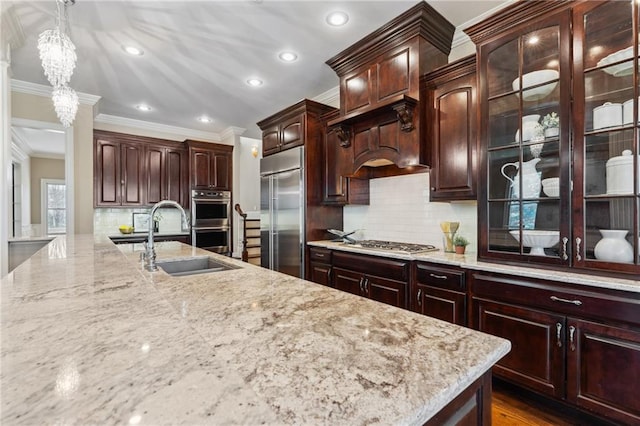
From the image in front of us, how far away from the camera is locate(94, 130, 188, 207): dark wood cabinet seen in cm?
470

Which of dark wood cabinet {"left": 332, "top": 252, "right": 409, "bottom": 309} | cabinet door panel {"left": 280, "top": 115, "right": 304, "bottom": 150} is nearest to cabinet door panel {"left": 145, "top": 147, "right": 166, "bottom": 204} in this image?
cabinet door panel {"left": 280, "top": 115, "right": 304, "bottom": 150}

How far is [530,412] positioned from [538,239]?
3.51ft

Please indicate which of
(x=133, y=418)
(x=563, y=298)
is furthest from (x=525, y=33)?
(x=133, y=418)

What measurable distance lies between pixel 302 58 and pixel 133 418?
3.39m

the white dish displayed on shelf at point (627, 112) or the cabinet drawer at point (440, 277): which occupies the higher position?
the white dish displayed on shelf at point (627, 112)

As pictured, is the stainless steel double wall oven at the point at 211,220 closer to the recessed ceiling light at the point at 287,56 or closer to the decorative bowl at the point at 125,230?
the decorative bowl at the point at 125,230

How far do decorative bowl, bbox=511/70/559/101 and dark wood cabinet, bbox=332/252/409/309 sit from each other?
4.78 feet

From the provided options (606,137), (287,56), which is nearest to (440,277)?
(606,137)

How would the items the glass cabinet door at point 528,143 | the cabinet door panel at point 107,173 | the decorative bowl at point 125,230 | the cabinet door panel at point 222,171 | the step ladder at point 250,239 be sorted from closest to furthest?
the glass cabinet door at point 528,143
the cabinet door panel at point 107,173
the decorative bowl at point 125,230
the cabinet door panel at point 222,171
the step ladder at point 250,239

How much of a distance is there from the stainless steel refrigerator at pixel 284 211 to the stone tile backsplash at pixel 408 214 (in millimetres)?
748

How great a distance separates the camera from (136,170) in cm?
498

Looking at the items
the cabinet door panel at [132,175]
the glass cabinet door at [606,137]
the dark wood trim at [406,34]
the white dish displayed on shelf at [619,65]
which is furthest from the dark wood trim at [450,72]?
the cabinet door panel at [132,175]

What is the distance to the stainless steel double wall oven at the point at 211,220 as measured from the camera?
5285mm

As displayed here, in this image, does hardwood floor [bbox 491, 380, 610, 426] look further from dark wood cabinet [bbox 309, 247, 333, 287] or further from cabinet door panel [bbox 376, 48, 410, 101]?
cabinet door panel [bbox 376, 48, 410, 101]
